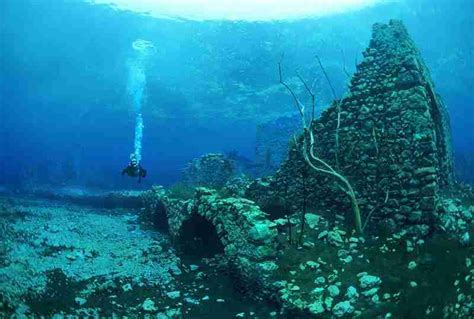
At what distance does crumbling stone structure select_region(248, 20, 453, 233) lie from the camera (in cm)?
860

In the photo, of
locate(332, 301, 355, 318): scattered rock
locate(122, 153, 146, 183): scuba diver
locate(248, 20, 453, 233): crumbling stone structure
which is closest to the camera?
locate(332, 301, 355, 318): scattered rock

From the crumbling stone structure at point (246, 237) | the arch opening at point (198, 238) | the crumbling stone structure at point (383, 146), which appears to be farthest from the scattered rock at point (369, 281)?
the arch opening at point (198, 238)

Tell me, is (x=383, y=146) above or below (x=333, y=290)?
above

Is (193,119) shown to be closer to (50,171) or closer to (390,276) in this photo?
(50,171)

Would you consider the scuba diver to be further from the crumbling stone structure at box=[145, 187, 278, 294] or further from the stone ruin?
the crumbling stone structure at box=[145, 187, 278, 294]

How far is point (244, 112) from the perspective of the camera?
5050 centimetres

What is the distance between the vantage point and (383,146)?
9.26 meters

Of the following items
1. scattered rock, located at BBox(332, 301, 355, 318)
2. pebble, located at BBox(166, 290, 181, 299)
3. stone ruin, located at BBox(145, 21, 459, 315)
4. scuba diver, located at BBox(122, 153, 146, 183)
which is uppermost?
stone ruin, located at BBox(145, 21, 459, 315)

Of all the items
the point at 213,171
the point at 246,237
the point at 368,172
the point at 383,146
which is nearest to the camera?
the point at 246,237

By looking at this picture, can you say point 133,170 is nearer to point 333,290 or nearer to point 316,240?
A: point 316,240

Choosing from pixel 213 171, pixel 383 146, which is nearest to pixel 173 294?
pixel 383 146

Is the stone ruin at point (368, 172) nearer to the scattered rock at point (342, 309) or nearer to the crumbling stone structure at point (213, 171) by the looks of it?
the scattered rock at point (342, 309)

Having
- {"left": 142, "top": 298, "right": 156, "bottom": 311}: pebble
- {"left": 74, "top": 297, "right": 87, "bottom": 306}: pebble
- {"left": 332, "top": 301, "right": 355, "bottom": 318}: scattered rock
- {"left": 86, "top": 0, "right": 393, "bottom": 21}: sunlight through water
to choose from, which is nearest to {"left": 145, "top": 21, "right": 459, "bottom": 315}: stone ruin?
{"left": 332, "top": 301, "right": 355, "bottom": 318}: scattered rock

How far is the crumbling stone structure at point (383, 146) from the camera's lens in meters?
8.60
